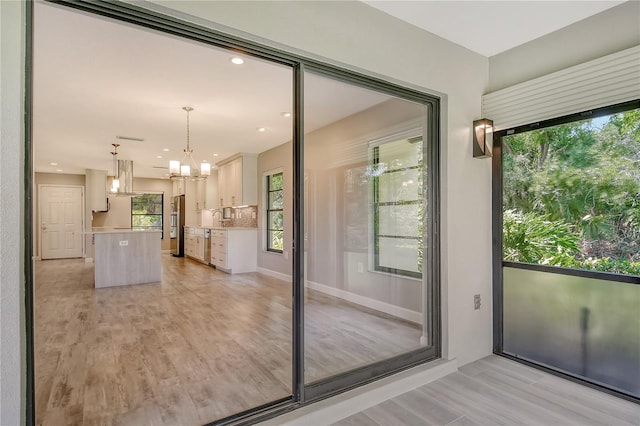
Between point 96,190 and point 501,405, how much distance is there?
34.7ft

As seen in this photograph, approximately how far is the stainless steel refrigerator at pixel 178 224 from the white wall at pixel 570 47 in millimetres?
9494

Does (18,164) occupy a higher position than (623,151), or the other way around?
(623,151)

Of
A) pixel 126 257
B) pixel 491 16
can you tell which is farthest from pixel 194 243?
pixel 491 16

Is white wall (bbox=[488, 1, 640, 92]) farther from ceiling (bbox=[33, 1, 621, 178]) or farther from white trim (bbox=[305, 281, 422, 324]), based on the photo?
white trim (bbox=[305, 281, 422, 324])

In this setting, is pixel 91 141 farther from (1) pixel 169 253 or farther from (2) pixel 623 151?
(2) pixel 623 151

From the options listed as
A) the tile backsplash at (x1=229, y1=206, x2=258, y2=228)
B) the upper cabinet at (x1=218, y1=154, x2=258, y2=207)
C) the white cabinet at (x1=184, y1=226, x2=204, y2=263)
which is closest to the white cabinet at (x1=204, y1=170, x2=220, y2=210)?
the white cabinet at (x1=184, y1=226, x2=204, y2=263)

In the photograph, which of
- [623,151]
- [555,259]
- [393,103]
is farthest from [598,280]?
[393,103]

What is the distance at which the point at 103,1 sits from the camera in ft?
4.92

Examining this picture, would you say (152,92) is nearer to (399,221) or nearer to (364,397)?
(399,221)

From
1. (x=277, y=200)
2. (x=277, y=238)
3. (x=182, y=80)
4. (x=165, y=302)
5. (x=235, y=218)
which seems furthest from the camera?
(x=235, y=218)

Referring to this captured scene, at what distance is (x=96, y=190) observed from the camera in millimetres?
9508

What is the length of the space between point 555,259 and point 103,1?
3307 millimetres

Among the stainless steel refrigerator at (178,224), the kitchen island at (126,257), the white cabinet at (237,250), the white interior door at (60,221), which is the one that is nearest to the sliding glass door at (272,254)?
the kitchen island at (126,257)

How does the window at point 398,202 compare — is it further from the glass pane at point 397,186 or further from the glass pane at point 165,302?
the glass pane at point 165,302
